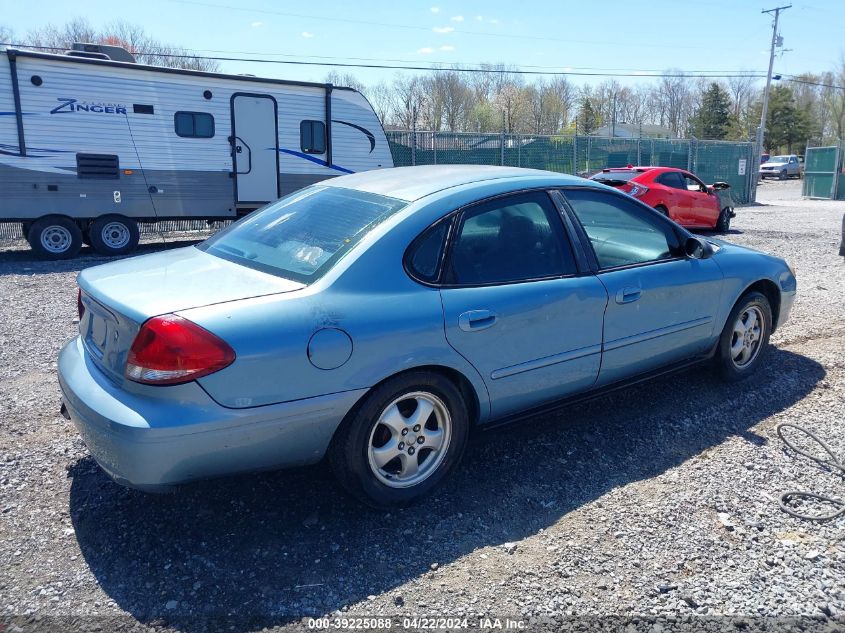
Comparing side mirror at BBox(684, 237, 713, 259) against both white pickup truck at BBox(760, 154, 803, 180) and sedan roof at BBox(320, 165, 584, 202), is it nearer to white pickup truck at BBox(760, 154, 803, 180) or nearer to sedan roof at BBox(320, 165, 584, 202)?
sedan roof at BBox(320, 165, 584, 202)

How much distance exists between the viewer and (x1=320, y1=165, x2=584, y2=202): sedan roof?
145 inches

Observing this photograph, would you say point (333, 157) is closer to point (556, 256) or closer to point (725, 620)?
point (556, 256)

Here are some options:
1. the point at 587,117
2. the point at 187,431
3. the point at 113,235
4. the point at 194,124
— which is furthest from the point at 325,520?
the point at 587,117

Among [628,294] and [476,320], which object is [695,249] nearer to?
[628,294]

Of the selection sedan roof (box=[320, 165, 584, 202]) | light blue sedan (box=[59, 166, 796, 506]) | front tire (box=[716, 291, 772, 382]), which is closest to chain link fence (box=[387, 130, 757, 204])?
front tire (box=[716, 291, 772, 382])

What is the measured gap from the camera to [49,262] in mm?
11375

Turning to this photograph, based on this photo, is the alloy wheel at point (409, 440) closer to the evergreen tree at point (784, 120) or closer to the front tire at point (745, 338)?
the front tire at point (745, 338)

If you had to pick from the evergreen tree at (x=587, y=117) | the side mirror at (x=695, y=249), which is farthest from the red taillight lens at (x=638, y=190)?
the evergreen tree at (x=587, y=117)

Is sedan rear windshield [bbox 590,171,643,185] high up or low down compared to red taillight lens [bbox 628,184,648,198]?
up

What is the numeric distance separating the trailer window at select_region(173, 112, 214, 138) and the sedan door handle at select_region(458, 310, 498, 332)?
1054cm

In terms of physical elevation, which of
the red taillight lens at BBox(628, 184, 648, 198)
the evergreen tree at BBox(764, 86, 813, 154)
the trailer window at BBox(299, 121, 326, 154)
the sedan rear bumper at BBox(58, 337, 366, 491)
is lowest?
the sedan rear bumper at BBox(58, 337, 366, 491)

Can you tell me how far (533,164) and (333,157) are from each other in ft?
27.1

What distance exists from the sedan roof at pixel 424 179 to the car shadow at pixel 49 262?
788cm

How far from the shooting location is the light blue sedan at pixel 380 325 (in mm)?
2830
